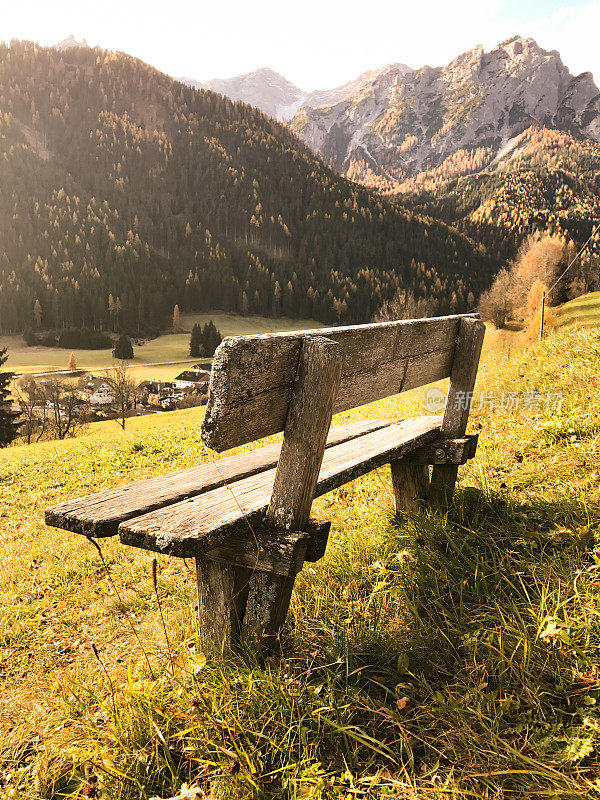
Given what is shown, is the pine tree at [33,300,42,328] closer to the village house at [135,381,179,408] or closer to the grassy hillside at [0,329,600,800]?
the village house at [135,381,179,408]

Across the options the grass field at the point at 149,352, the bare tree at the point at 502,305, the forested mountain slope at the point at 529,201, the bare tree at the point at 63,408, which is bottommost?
the grass field at the point at 149,352

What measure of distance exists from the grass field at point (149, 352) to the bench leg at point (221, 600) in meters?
83.1

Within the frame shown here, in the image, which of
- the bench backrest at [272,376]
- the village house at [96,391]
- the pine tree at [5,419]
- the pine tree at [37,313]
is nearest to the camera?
the bench backrest at [272,376]

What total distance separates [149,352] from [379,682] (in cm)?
11521

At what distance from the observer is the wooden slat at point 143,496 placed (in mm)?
1995

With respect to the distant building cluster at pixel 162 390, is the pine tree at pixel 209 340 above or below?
above

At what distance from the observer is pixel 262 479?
8.09 feet

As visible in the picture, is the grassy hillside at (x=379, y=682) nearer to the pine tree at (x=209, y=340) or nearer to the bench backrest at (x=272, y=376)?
the bench backrest at (x=272, y=376)

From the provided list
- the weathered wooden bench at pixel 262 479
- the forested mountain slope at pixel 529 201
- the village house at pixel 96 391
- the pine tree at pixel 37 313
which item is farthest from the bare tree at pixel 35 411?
the forested mountain slope at pixel 529 201

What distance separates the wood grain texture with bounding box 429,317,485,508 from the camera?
3229mm

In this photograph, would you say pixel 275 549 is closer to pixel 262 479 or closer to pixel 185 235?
pixel 262 479

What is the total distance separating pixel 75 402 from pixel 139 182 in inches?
6497

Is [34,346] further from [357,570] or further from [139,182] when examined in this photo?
[357,570]

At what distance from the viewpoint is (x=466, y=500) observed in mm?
3262
